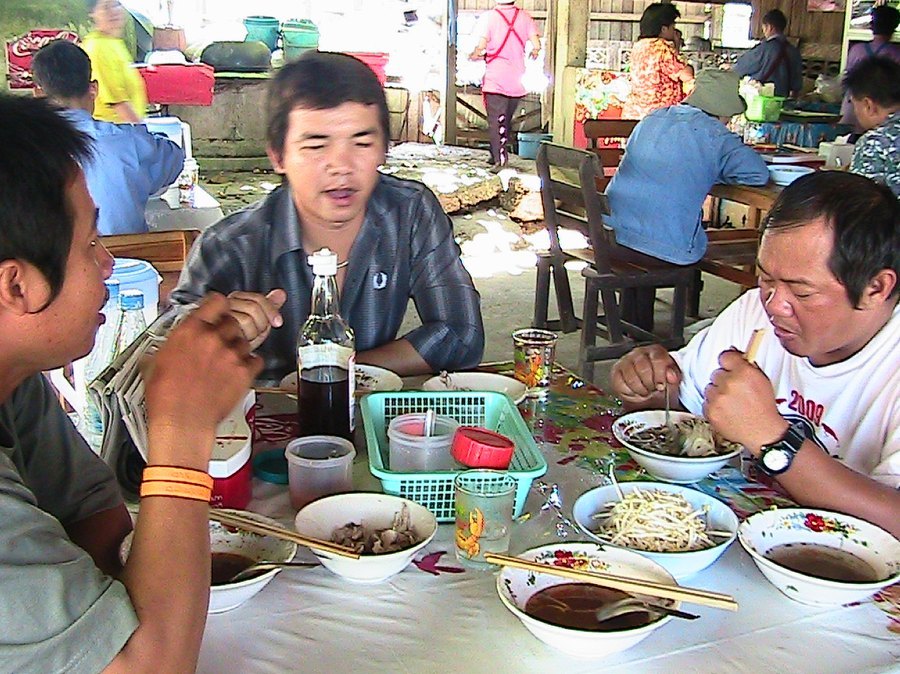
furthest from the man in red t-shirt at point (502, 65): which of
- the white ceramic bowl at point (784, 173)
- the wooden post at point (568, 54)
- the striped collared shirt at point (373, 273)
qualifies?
the striped collared shirt at point (373, 273)

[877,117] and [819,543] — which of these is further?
[877,117]

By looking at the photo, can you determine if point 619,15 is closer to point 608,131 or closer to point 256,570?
point 608,131

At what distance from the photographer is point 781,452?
1404 mm

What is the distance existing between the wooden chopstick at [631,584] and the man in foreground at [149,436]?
1.33ft

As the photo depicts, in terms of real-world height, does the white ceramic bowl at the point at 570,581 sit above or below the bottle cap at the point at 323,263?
below

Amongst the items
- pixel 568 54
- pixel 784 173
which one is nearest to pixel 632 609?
pixel 784 173

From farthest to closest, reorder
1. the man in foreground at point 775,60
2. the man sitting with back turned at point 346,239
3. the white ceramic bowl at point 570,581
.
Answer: the man in foreground at point 775,60, the man sitting with back turned at point 346,239, the white ceramic bowl at point 570,581

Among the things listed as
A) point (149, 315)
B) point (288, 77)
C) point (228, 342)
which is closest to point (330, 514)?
point (228, 342)

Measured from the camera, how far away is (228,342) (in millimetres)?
1121

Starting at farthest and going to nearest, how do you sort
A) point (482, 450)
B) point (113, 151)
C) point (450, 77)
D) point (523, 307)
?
point (450, 77), point (523, 307), point (113, 151), point (482, 450)

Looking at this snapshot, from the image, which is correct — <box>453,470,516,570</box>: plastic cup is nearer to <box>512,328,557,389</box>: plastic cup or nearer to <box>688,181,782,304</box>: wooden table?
<box>512,328,557,389</box>: plastic cup

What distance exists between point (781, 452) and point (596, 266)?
121 inches

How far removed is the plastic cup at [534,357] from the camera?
6.28ft

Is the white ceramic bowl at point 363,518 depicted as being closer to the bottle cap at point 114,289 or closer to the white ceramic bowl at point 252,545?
the white ceramic bowl at point 252,545
